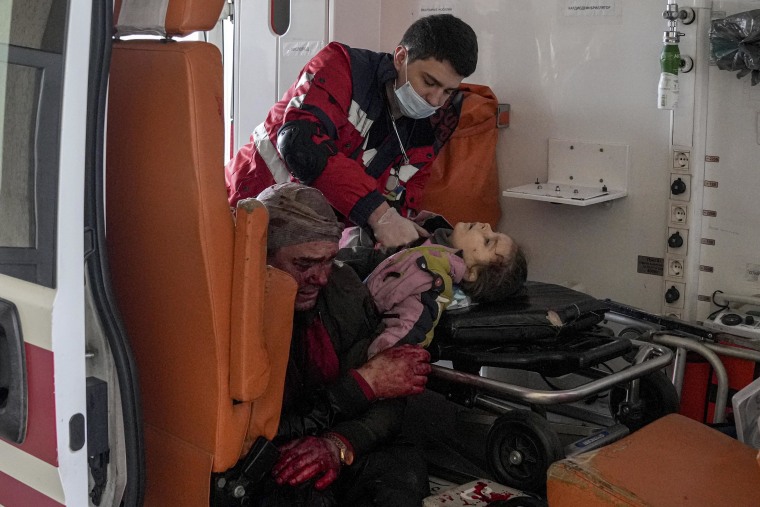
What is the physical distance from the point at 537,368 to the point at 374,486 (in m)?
0.67

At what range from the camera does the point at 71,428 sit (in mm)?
1903

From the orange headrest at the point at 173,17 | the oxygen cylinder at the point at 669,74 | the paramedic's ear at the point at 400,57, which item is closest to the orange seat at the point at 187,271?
the orange headrest at the point at 173,17

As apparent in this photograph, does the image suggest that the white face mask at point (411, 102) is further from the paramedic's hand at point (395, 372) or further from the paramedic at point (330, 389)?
Result: the paramedic's hand at point (395, 372)

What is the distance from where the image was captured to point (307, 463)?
2383 millimetres

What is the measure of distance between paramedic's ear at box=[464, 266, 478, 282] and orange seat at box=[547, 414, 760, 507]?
2.87ft

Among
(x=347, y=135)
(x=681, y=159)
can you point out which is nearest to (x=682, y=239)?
(x=681, y=159)

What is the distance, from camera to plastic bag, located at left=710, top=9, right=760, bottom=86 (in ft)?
11.2

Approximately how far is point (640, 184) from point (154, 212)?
2483mm

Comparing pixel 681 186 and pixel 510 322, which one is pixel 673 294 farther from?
pixel 510 322

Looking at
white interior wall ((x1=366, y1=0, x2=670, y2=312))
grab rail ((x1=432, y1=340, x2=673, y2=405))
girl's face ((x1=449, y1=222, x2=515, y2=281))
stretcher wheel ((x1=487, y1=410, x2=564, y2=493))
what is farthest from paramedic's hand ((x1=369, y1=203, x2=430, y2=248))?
white interior wall ((x1=366, y1=0, x2=670, y2=312))

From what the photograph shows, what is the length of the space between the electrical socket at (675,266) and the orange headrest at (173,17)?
250cm

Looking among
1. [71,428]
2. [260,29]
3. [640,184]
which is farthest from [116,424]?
[260,29]

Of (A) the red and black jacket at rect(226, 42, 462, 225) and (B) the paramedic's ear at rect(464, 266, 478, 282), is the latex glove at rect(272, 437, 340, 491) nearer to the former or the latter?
(B) the paramedic's ear at rect(464, 266, 478, 282)

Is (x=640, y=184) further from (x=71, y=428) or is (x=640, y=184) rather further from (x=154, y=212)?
(x=71, y=428)
